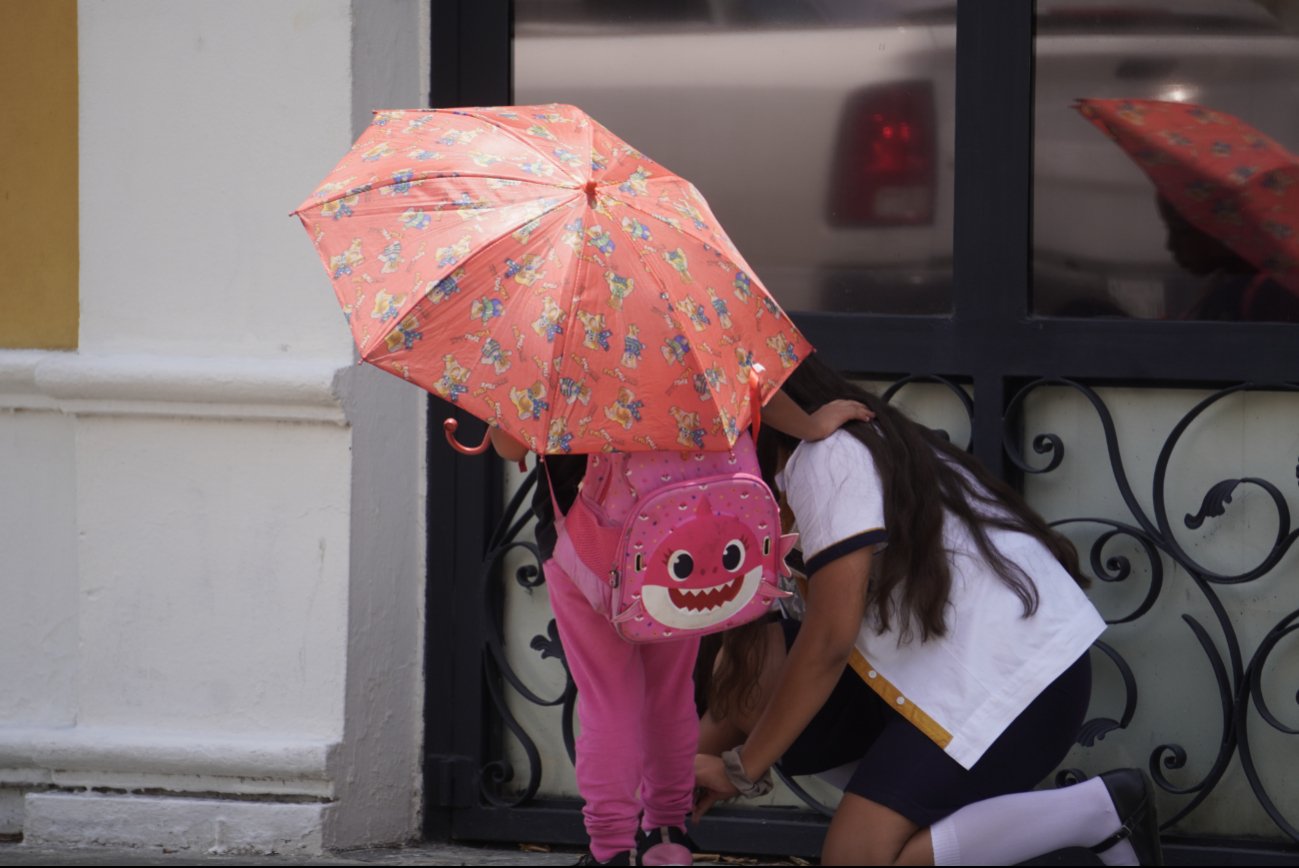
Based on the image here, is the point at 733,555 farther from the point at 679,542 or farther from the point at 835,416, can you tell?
the point at 835,416

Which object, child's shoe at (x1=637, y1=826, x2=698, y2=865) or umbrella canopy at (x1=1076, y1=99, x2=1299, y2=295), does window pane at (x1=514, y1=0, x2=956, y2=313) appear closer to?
umbrella canopy at (x1=1076, y1=99, x2=1299, y2=295)

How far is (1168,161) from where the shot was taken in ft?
11.7

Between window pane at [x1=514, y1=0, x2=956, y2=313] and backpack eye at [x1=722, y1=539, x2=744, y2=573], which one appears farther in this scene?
window pane at [x1=514, y1=0, x2=956, y2=313]

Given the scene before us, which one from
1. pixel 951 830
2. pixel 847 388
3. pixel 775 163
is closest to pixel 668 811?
pixel 951 830

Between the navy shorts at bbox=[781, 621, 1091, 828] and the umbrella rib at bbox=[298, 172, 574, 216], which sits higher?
the umbrella rib at bbox=[298, 172, 574, 216]

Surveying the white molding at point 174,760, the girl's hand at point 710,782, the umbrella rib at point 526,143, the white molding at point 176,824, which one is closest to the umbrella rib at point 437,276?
the umbrella rib at point 526,143

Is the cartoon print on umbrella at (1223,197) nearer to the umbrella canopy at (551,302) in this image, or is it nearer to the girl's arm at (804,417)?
the girl's arm at (804,417)

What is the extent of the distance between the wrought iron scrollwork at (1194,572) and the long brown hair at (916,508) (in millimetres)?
671

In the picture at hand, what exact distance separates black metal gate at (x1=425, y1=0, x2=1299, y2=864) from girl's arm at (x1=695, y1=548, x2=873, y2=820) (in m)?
0.97

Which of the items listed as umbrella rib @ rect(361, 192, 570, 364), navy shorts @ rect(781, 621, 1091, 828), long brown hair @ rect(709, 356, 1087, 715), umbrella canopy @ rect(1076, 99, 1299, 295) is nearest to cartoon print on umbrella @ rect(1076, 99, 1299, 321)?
umbrella canopy @ rect(1076, 99, 1299, 295)

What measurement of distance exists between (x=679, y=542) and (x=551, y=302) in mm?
462

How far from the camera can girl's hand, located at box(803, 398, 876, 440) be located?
2.76 metres

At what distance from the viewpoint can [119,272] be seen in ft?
12.0

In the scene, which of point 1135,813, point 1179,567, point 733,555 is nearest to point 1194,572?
point 1179,567
